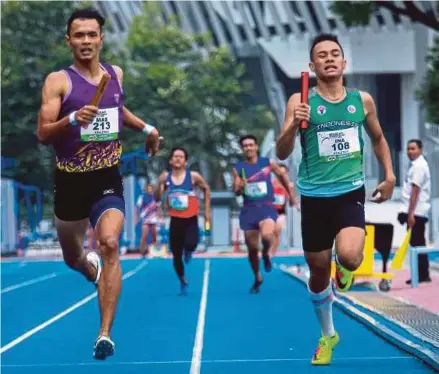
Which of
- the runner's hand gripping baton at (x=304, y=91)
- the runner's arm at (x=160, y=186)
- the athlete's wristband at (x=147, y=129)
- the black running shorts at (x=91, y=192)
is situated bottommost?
the runner's arm at (x=160, y=186)

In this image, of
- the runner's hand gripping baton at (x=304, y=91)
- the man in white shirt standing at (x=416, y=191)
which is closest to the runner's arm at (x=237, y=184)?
the man in white shirt standing at (x=416, y=191)

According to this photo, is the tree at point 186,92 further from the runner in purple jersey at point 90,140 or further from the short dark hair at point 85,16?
the short dark hair at point 85,16

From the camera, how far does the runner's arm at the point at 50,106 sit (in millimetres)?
7199

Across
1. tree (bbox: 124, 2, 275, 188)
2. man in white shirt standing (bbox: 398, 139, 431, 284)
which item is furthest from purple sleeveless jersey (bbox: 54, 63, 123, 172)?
tree (bbox: 124, 2, 275, 188)

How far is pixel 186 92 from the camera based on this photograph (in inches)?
1924

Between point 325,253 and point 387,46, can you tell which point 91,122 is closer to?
point 325,253

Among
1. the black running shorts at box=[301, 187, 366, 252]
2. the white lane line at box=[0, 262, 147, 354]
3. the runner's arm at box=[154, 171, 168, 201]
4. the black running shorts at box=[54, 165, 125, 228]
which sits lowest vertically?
the white lane line at box=[0, 262, 147, 354]

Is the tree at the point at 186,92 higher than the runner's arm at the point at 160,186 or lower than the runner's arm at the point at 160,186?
higher

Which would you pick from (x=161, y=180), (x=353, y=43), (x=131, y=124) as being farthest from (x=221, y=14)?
(x=131, y=124)

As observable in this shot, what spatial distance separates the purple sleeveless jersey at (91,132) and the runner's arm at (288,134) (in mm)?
1054

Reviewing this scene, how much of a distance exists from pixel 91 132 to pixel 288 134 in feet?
4.21

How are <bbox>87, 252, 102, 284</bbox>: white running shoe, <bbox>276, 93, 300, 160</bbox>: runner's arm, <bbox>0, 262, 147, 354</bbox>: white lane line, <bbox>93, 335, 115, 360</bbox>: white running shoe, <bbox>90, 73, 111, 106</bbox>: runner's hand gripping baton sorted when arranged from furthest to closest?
<bbox>0, 262, 147, 354</bbox>: white lane line → <bbox>87, 252, 102, 284</bbox>: white running shoe → <bbox>276, 93, 300, 160</bbox>: runner's arm → <bbox>90, 73, 111, 106</bbox>: runner's hand gripping baton → <bbox>93, 335, 115, 360</bbox>: white running shoe

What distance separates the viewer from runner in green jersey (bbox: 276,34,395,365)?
7.38 metres

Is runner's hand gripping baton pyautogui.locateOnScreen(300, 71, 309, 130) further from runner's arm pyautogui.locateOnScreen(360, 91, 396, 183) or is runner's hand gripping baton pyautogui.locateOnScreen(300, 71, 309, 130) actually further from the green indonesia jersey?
runner's arm pyautogui.locateOnScreen(360, 91, 396, 183)
